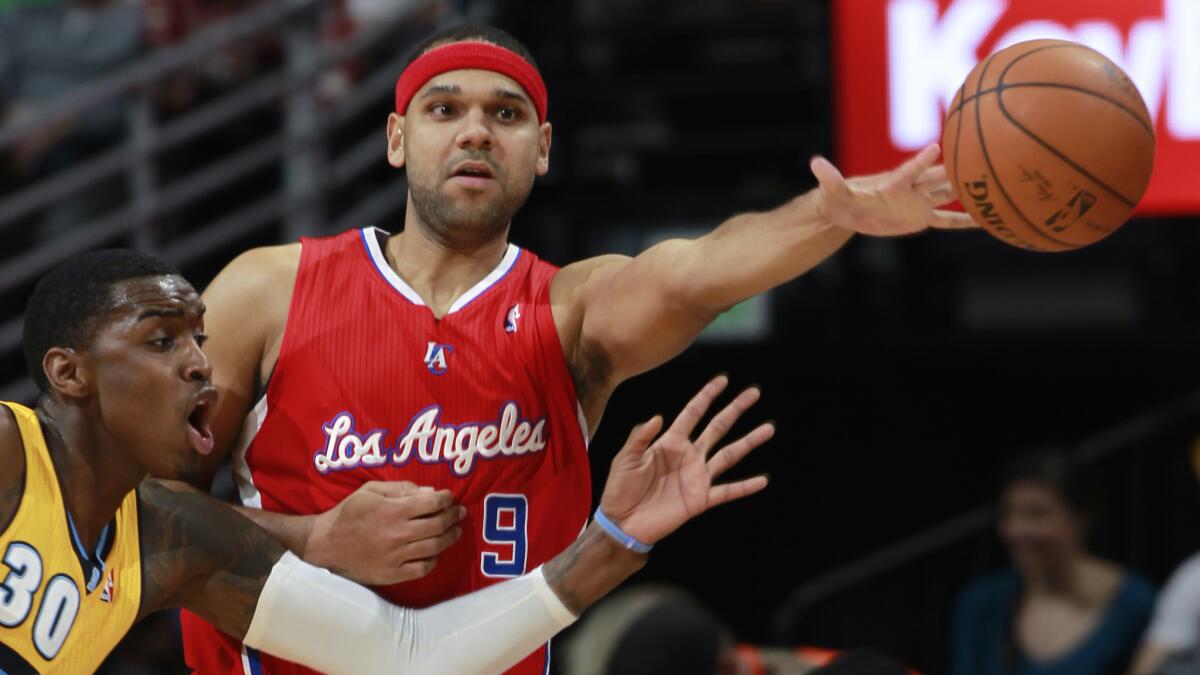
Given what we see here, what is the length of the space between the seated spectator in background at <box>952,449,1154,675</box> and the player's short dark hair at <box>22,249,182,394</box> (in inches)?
135

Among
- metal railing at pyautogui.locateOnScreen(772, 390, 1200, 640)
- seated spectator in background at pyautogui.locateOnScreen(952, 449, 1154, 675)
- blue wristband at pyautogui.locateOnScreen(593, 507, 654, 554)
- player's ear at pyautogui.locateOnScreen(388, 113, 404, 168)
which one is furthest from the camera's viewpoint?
metal railing at pyautogui.locateOnScreen(772, 390, 1200, 640)

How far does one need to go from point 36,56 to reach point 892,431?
4336 mm

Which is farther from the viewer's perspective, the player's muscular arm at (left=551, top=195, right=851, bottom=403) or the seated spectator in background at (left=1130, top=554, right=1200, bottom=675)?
the seated spectator in background at (left=1130, top=554, right=1200, bottom=675)

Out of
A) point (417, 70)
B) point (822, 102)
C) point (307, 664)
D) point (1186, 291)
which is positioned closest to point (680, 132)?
point (822, 102)

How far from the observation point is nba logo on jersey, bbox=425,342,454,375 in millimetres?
3473

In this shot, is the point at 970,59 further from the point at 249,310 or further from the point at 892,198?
the point at 249,310

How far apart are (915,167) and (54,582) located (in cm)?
181

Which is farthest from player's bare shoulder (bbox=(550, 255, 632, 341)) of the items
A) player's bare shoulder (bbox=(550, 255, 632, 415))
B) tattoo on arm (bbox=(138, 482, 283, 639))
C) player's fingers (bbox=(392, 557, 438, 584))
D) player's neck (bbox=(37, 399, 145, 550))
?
player's neck (bbox=(37, 399, 145, 550))

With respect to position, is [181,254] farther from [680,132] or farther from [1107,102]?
[1107,102]

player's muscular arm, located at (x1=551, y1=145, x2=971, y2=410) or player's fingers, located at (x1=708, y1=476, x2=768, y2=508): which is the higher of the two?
player's muscular arm, located at (x1=551, y1=145, x2=971, y2=410)

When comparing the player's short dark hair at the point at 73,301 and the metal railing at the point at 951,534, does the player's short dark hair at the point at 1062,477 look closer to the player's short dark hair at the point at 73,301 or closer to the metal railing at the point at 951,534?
the metal railing at the point at 951,534

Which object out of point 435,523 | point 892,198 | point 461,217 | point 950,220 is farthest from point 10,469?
point 950,220

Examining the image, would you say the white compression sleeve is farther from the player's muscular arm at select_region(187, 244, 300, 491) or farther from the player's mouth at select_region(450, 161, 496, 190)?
the player's mouth at select_region(450, 161, 496, 190)

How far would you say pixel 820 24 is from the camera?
26.4 feet
